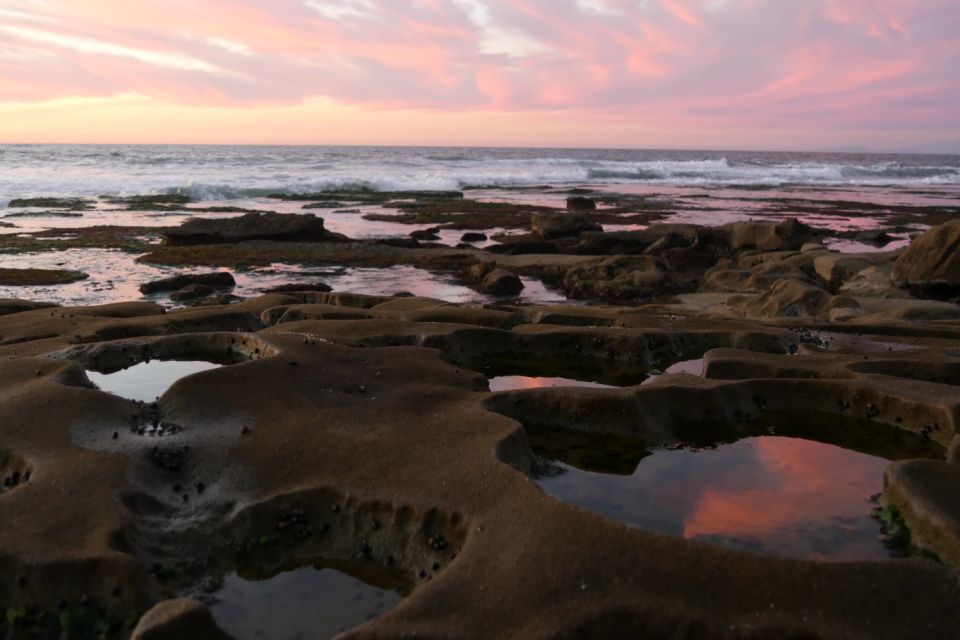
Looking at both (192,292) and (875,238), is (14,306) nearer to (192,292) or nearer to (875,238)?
(192,292)

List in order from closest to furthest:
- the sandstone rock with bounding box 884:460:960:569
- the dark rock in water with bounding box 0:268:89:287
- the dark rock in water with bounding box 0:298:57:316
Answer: the sandstone rock with bounding box 884:460:960:569, the dark rock in water with bounding box 0:298:57:316, the dark rock in water with bounding box 0:268:89:287

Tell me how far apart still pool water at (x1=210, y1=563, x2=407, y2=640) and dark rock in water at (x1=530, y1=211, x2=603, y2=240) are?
102 feet

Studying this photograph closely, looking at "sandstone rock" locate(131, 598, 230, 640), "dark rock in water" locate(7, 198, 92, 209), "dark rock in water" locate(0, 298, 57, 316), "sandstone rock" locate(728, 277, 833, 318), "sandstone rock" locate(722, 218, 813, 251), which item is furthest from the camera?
"dark rock in water" locate(7, 198, 92, 209)

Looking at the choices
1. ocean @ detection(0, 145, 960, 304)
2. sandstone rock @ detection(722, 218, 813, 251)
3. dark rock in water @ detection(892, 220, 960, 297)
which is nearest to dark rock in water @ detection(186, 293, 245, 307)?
ocean @ detection(0, 145, 960, 304)

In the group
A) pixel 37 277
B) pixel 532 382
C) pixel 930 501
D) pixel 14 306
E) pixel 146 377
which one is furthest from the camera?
pixel 37 277

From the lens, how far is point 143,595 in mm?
6387

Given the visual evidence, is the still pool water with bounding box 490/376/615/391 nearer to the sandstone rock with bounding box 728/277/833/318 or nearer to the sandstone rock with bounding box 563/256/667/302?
the sandstone rock with bounding box 728/277/833/318

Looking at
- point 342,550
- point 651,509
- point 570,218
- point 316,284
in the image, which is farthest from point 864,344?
point 570,218

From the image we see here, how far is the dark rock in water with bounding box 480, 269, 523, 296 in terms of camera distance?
25203mm

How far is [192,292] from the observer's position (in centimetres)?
2331

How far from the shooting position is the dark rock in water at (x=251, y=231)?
35.2m

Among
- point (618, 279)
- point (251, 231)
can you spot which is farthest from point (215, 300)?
point (251, 231)

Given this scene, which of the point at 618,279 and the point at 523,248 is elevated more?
the point at 618,279

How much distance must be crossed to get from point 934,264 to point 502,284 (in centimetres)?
1271
